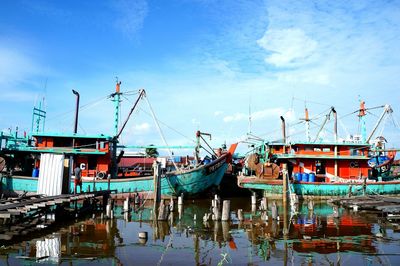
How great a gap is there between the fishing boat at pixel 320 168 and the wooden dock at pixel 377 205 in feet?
10.5

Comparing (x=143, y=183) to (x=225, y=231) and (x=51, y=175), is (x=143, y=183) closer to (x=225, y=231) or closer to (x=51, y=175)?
(x=51, y=175)

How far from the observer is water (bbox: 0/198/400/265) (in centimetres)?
1007

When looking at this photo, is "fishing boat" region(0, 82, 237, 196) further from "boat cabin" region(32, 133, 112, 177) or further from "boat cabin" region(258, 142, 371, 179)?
"boat cabin" region(258, 142, 371, 179)

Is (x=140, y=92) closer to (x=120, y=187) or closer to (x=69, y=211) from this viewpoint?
(x=120, y=187)

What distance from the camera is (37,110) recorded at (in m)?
28.9

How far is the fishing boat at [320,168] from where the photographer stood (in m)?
28.2

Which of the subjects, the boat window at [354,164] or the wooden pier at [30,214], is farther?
the boat window at [354,164]

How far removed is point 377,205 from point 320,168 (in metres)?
9.91

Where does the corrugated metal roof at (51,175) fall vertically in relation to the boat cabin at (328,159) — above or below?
below

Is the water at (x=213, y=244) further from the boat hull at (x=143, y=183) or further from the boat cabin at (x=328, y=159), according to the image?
the boat cabin at (x=328, y=159)

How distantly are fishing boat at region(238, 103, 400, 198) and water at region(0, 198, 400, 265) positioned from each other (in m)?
10.4

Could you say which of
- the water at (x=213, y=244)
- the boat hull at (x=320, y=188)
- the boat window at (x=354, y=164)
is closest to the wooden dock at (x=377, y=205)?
the water at (x=213, y=244)

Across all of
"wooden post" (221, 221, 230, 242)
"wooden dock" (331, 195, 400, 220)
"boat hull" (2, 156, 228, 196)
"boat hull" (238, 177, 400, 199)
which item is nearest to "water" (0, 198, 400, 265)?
"wooden post" (221, 221, 230, 242)

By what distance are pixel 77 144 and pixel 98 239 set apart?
53.2ft
